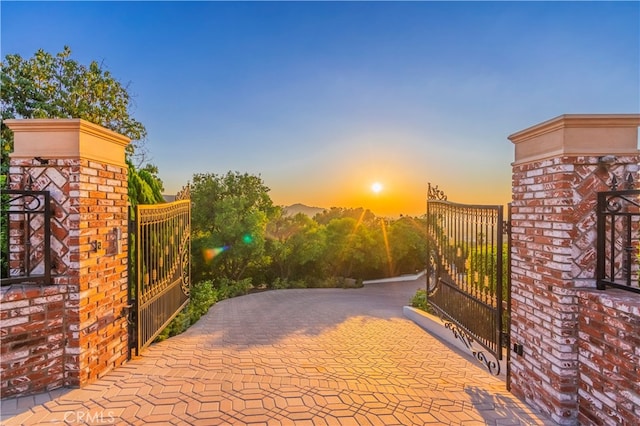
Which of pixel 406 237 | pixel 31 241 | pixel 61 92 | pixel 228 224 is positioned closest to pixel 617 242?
pixel 31 241

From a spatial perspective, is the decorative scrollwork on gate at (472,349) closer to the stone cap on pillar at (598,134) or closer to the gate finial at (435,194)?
the gate finial at (435,194)

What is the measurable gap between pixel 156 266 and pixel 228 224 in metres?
6.70

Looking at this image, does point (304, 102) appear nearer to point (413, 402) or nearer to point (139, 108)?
point (139, 108)

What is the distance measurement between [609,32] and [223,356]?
247 inches

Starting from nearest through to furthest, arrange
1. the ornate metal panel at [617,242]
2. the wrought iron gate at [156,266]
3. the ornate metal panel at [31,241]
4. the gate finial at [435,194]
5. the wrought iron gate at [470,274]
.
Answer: the ornate metal panel at [617,242] → the ornate metal panel at [31,241] → the wrought iron gate at [470,274] → the wrought iron gate at [156,266] → the gate finial at [435,194]

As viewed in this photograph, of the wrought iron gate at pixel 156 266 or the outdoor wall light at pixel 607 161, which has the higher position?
the outdoor wall light at pixel 607 161

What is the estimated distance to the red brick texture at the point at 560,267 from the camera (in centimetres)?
227

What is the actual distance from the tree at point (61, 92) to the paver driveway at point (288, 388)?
4.93 metres

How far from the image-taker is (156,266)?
4.14m

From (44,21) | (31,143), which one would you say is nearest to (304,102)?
(44,21)

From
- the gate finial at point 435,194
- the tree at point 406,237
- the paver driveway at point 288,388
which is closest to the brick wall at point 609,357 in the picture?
the paver driveway at point 288,388

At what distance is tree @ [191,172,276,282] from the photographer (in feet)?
35.5

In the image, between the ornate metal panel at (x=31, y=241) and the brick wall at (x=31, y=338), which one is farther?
the ornate metal panel at (x=31, y=241)

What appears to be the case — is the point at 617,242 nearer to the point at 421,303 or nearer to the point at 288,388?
the point at 288,388
